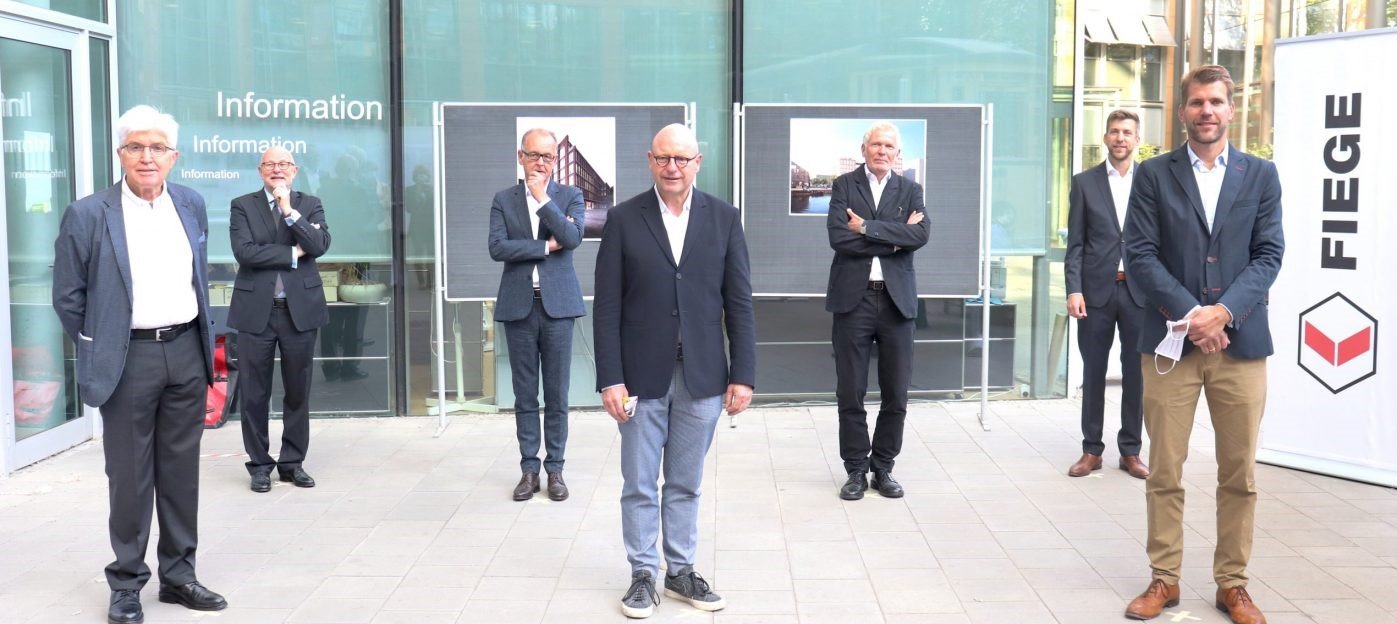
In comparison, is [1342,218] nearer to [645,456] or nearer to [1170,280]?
[1170,280]

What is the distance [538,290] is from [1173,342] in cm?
303

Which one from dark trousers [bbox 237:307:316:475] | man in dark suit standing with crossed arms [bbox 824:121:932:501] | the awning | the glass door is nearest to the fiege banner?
man in dark suit standing with crossed arms [bbox 824:121:932:501]

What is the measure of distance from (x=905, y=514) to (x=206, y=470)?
3806 mm

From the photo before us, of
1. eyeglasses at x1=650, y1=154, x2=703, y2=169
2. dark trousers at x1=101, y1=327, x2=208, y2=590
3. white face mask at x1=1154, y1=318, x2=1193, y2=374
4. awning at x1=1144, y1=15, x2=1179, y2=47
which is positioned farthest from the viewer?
awning at x1=1144, y1=15, x2=1179, y2=47

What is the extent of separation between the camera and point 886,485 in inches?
241

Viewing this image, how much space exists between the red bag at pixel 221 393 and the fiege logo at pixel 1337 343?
626cm

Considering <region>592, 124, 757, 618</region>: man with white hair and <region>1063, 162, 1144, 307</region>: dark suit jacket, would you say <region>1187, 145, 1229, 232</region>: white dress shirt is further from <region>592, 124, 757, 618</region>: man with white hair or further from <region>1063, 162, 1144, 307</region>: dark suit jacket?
<region>1063, 162, 1144, 307</region>: dark suit jacket

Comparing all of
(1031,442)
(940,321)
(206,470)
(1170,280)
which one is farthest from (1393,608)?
(206,470)

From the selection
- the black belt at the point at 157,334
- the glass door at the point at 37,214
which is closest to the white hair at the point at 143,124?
the black belt at the point at 157,334

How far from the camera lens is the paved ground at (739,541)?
4.42 metres

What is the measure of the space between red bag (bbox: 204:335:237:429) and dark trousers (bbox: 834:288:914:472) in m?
3.98

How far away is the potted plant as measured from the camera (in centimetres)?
827

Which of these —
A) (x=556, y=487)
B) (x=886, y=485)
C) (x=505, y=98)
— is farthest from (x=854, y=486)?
(x=505, y=98)

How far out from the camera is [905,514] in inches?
226
